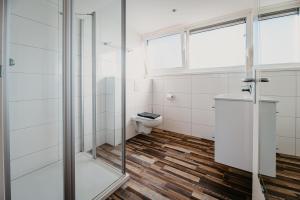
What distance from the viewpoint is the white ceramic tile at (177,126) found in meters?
2.84

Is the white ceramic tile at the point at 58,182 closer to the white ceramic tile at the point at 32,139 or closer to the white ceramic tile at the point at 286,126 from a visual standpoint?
the white ceramic tile at the point at 32,139

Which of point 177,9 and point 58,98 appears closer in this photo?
point 58,98

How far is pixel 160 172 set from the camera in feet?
Answer: 5.52

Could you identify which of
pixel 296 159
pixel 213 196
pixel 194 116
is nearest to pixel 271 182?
pixel 296 159

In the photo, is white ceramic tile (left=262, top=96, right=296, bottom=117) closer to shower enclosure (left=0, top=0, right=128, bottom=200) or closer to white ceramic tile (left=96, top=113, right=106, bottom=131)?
shower enclosure (left=0, top=0, right=128, bottom=200)

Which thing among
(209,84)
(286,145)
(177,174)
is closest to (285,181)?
(286,145)

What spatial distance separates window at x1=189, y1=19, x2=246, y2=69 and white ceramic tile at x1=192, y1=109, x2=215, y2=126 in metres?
0.84

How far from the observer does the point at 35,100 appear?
1.61 meters

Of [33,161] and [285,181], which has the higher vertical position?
[285,181]

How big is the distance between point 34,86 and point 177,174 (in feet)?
6.03

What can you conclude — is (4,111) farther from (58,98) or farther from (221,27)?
(221,27)

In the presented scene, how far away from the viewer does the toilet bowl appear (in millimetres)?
2519

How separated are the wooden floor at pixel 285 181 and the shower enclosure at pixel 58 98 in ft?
3.92

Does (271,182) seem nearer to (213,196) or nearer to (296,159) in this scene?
(296,159)
